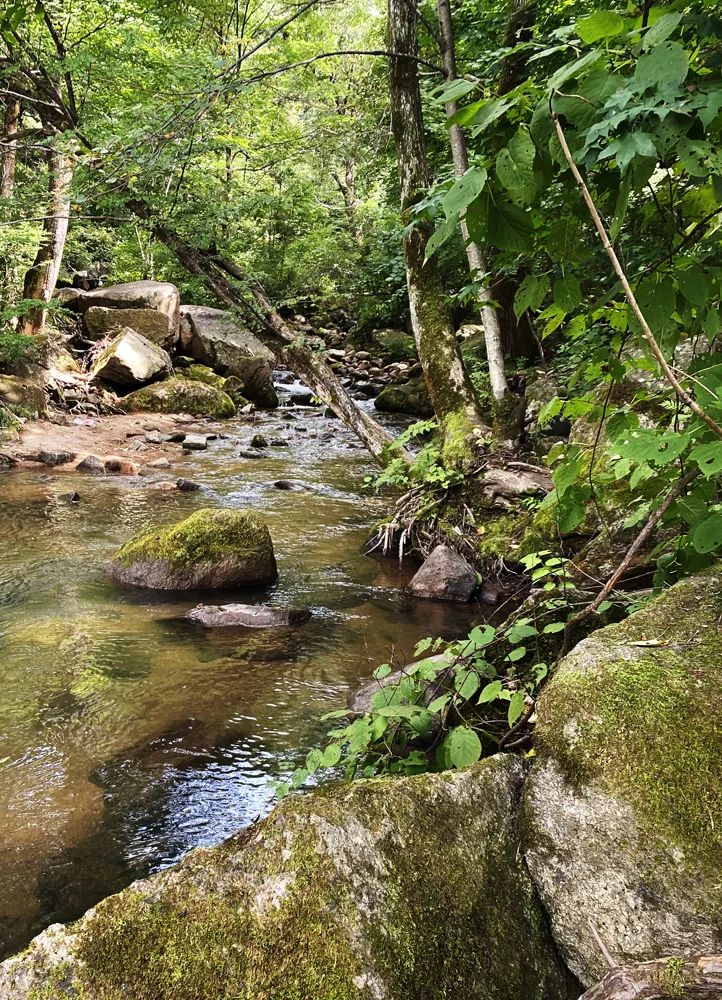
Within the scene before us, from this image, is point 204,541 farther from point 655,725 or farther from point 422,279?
point 655,725

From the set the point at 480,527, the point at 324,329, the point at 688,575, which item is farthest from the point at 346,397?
the point at 324,329

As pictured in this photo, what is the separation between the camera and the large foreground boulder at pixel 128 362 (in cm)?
1560

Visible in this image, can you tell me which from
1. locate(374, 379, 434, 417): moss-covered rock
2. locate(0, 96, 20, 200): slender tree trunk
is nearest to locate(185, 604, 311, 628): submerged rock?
locate(374, 379, 434, 417): moss-covered rock

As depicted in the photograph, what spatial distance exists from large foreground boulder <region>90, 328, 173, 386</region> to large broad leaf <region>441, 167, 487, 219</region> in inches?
621

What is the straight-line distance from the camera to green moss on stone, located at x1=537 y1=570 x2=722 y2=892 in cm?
163

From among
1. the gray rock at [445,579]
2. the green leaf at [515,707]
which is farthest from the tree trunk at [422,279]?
the green leaf at [515,707]

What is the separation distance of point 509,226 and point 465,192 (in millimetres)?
176

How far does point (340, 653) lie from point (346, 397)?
5001 mm

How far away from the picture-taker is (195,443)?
43.2 feet

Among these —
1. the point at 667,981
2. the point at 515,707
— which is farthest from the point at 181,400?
the point at 667,981

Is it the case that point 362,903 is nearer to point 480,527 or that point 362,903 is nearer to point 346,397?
point 480,527

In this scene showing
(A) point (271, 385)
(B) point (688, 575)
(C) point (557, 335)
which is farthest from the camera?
(A) point (271, 385)

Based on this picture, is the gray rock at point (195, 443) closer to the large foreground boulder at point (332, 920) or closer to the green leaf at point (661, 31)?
the large foreground boulder at point (332, 920)

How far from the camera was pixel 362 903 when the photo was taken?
158cm
